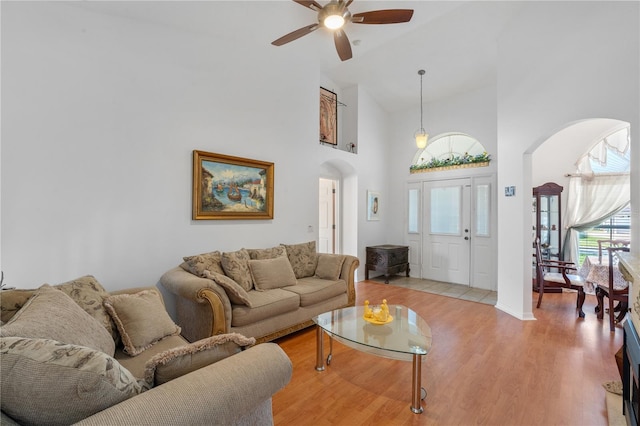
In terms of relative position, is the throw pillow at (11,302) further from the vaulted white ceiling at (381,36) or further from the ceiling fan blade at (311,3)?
the ceiling fan blade at (311,3)

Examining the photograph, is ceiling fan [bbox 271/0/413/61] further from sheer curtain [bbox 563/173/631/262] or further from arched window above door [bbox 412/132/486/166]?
sheer curtain [bbox 563/173/631/262]

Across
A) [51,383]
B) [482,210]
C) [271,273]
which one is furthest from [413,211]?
[51,383]

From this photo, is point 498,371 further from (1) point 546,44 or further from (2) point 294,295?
(1) point 546,44

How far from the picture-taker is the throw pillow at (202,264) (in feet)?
9.42

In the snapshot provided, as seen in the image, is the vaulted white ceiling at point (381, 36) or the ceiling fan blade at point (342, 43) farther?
the vaulted white ceiling at point (381, 36)

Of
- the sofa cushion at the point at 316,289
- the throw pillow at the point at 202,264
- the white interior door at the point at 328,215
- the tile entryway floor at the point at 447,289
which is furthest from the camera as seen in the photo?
the white interior door at the point at 328,215

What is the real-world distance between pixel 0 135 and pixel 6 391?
2399 mm

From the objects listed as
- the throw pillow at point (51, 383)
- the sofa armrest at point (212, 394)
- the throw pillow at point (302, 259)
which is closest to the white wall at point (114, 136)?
the throw pillow at point (302, 259)

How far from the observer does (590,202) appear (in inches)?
200

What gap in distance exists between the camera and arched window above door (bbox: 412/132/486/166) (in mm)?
5453

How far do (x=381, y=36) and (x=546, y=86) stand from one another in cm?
216

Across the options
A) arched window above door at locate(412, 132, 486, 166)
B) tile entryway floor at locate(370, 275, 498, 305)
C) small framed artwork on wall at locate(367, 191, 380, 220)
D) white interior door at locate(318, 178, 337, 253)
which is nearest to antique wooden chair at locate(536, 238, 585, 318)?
tile entryway floor at locate(370, 275, 498, 305)

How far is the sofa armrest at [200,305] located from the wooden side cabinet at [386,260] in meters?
3.59

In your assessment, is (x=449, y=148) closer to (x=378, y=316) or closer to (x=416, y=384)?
(x=378, y=316)
